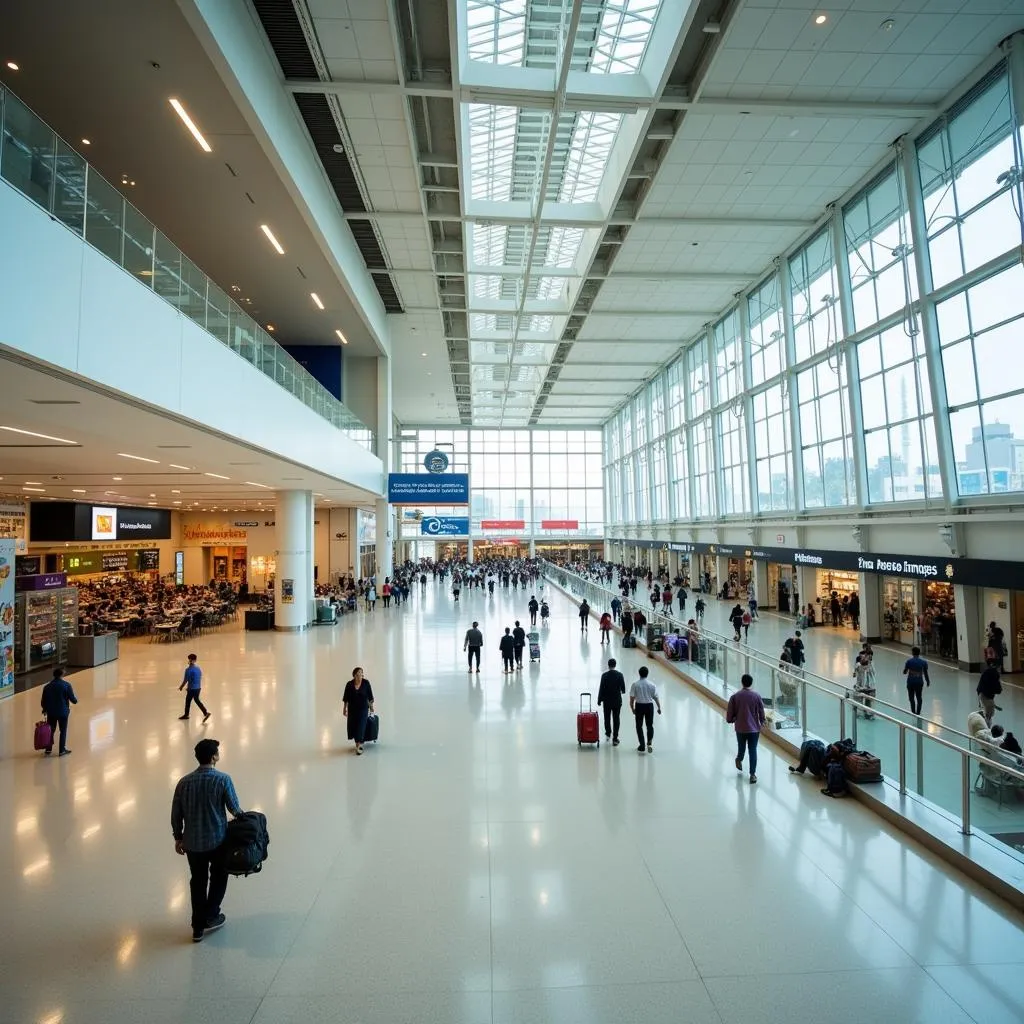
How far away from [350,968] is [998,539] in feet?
50.1

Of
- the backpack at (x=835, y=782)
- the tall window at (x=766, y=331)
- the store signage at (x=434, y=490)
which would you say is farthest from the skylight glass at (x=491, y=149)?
the backpack at (x=835, y=782)

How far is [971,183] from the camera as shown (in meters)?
13.6

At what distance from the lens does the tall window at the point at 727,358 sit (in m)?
27.6

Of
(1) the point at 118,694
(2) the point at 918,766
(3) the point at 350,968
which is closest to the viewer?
(3) the point at 350,968

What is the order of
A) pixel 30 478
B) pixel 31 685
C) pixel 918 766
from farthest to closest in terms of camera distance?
pixel 30 478
pixel 31 685
pixel 918 766

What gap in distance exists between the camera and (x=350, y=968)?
12.5 feet

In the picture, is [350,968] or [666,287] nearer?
[350,968]

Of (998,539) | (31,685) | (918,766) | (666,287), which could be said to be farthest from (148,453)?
(666,287)

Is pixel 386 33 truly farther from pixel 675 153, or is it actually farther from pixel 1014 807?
pixel 1014 807

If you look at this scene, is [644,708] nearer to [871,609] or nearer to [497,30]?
[871,609]

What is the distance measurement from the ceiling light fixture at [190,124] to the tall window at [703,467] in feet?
80.9

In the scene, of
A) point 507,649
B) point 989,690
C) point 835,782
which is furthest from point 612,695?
point 989,690

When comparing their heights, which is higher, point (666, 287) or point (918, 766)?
point (666, 287)

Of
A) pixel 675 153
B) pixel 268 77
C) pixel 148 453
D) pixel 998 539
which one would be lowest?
pixel 998 539
